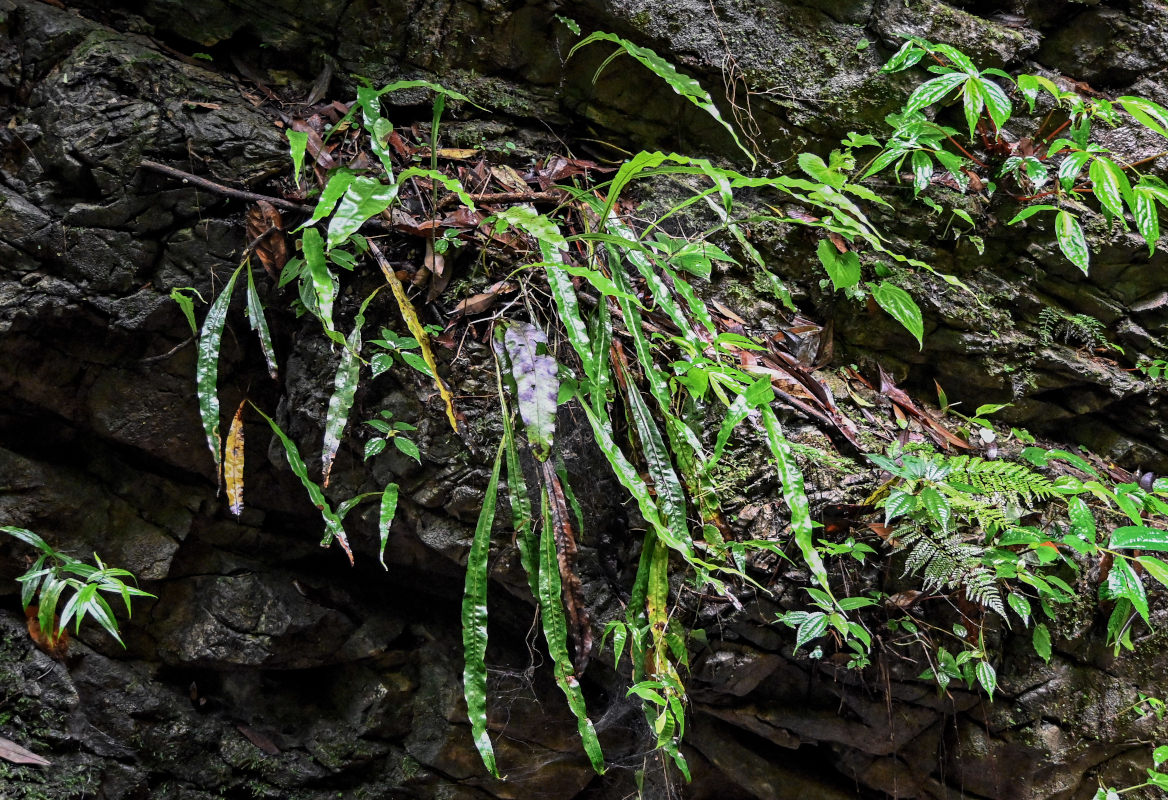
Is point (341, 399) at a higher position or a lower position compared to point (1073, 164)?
lower

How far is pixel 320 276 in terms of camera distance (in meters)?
1.67

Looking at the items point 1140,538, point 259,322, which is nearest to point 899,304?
point 1140,538

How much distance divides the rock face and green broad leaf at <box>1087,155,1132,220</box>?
0.47 metres

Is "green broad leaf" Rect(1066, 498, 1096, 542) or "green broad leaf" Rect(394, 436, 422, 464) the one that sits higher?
"green broad leaf" Rect(1066, 498, 1096, 542)

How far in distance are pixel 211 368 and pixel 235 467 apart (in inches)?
9.8

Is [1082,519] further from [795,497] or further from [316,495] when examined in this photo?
[316,495]

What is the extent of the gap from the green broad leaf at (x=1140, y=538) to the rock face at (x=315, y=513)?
1.21 ft

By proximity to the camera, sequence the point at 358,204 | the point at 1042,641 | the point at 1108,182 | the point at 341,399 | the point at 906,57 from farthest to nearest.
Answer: the point at 906,57 < the point at 1108,182 < the point at 1042,641 < the point at 341,399 < the point at 358,204

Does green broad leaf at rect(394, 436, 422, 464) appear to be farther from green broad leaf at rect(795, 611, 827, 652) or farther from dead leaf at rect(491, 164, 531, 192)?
green broad leaf at rect(795, 611, 827, 652)

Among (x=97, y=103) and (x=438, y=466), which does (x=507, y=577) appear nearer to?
(x=438, y=466)

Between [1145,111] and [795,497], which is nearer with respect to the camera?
[795,497]

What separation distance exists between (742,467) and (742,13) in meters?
1.57

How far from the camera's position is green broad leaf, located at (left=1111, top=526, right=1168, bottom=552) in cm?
179

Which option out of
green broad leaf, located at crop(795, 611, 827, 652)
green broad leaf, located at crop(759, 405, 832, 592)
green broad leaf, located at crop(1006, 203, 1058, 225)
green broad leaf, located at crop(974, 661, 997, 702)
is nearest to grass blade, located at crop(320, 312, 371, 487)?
green broad leaf, located at crop(759, 405, 832, 592)
